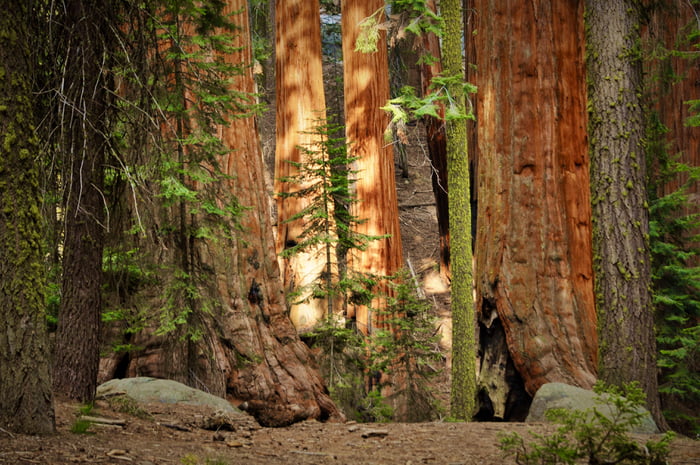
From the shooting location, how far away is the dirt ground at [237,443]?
376cm

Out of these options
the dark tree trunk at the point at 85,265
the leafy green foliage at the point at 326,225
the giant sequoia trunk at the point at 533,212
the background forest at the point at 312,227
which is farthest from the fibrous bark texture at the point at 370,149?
the dark tree trunk at the point at 85,265

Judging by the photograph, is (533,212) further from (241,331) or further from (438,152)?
(438,152)

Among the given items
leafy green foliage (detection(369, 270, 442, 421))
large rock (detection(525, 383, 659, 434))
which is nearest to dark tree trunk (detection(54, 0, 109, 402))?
large rock (detection(525, 383, 659, 434))

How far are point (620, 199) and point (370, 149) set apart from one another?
7463mm

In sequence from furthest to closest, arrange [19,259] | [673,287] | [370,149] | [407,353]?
[370,149]
[407,353]
[673,287]
[19,259]

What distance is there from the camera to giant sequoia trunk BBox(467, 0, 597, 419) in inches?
320

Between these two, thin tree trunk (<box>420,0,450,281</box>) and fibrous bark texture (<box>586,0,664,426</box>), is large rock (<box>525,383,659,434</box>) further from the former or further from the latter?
thin tree trunk (<box>420,0,450,281</box>)

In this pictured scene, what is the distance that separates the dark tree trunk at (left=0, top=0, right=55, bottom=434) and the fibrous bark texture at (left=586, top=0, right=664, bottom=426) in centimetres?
551

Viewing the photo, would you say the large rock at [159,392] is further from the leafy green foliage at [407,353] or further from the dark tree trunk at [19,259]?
the leafy green foliage at [407,353]

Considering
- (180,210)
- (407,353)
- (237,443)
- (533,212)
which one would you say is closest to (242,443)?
(237,443)

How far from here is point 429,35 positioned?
57.1 feet

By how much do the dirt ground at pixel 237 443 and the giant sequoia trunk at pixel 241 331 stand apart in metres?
1.23

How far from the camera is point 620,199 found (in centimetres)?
662

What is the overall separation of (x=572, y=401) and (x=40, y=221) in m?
5.55
